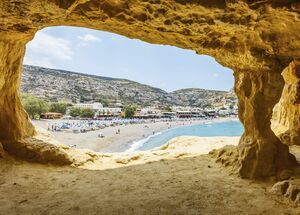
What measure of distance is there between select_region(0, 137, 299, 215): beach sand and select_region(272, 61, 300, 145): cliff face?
4.53 m

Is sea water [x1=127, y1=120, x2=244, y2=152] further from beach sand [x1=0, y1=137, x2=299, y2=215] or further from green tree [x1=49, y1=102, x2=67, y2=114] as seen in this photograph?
green tree [x1=49, y1=102, x2=67, y2=114]

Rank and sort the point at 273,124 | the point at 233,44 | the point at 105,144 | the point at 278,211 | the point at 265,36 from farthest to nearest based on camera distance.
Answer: the point at 105,144
the point at 273,124
the point at 233,44
the point at 265,36
the point at 278,211

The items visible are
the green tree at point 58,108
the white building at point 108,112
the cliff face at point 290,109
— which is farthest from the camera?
the white building at point 108,112

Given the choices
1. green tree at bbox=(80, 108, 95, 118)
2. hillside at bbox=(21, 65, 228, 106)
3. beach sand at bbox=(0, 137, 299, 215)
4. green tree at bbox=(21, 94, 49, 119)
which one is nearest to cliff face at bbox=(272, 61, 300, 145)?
beach sand at bbox=(0, 137, 299, 215)

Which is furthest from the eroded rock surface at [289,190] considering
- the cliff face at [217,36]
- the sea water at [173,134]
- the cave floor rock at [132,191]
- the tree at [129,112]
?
the tree at [129,112]

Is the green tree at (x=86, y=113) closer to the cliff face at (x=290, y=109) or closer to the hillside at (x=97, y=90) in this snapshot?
the hillside at (x=97, y=90)

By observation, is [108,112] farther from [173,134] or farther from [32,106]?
[173,134]

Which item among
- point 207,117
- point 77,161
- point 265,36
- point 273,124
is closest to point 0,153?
point 77,161

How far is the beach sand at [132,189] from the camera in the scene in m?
6.04

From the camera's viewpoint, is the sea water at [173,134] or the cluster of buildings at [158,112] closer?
the sea water at [173,134]

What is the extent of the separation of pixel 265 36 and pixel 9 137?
30.7 ft

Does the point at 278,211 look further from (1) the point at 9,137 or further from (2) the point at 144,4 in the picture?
(1) the point at 9,137

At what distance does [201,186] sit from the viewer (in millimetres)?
7695

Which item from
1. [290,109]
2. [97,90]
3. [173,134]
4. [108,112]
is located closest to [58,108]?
[108,112]
